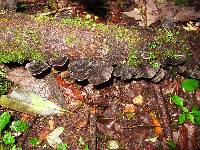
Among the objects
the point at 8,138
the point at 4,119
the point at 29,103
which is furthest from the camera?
the point at 29,103

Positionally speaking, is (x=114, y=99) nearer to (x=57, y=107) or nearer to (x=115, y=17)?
(x=57, y=107)

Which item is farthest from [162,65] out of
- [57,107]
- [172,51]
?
[57,107]

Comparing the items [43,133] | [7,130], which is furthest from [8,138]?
[43,133]

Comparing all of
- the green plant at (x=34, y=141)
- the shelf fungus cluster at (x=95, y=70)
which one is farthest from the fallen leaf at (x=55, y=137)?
the shelf fungus cluster at (x=95, y=70)

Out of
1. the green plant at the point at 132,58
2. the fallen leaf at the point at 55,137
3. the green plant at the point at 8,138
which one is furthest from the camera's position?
the green plant at the point at 132,58

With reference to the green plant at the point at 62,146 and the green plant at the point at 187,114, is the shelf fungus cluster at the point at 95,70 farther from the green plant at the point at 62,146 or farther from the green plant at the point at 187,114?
the green plant at the point at 62,146

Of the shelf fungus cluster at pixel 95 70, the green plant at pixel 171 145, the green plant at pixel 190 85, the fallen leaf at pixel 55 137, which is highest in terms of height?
the shelf fungus cluster at pixel 95 70

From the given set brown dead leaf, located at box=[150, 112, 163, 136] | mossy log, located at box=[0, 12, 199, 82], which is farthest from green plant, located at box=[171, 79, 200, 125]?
mossy log, located at box=[0, 12, 199, 82]

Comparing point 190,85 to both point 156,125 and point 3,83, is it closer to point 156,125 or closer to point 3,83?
point 156,125

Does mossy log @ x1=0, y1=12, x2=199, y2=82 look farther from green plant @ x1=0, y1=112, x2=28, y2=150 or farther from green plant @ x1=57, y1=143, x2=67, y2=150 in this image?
green plant @ x1=57, y1=143, x2=67, y2=150
